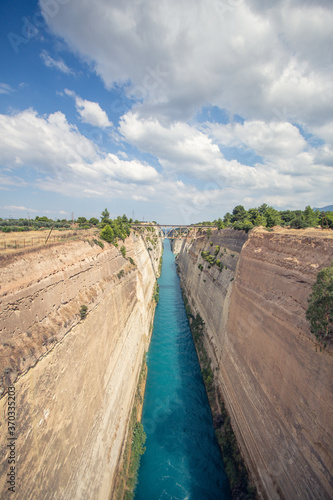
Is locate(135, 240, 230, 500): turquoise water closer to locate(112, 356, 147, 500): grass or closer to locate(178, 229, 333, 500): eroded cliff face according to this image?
locate(112, 356, 147, 500): grass

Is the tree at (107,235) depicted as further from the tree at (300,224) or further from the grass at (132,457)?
the tree at (300,224)

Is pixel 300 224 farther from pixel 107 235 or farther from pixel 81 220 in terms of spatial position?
pixel 81 220

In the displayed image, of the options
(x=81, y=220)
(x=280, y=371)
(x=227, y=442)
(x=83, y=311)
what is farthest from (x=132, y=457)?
(x=81, y=220)

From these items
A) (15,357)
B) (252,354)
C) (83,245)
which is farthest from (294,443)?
(83,245)

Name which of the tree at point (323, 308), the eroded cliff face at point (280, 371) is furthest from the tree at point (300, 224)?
the tree at point (323, 308)

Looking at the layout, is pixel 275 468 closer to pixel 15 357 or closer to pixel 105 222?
pixel 15 357

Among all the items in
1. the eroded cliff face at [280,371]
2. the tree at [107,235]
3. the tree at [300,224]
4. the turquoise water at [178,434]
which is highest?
the tree at [300,224]
